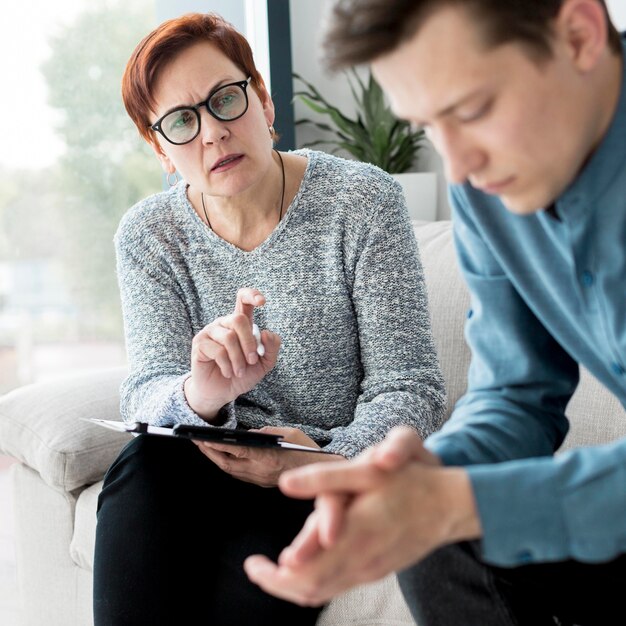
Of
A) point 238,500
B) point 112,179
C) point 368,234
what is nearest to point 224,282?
point 368,234

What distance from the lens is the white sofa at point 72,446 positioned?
1.95 m

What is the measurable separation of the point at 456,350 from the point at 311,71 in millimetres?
1980

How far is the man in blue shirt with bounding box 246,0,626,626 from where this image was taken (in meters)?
0.89

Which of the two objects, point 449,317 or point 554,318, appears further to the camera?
point 449,317

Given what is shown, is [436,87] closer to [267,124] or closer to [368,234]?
[368,234]

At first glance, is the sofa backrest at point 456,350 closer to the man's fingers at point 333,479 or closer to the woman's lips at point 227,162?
the woman's lips at point 227,162

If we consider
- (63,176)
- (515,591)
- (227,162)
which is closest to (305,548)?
(515,591)

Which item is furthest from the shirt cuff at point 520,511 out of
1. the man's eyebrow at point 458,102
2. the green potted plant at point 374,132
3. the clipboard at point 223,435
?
the green potted plant at point 374,132

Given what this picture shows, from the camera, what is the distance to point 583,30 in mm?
950

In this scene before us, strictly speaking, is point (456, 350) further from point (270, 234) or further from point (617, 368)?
point (617, 368)

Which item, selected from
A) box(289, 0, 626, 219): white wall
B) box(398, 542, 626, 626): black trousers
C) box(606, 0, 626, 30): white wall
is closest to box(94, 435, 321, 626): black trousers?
box(398, 542, 626, 626): black trousers

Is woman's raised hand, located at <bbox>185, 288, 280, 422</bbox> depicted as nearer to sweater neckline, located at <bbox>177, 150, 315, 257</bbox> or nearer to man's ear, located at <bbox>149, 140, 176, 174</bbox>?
sweater neckline, located at <bbox>177, 150, 315, 257</bbox>

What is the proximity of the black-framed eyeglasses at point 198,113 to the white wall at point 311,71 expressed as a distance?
73.5 inches

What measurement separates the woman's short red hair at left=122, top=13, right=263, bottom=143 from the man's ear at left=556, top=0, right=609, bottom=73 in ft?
3.21
